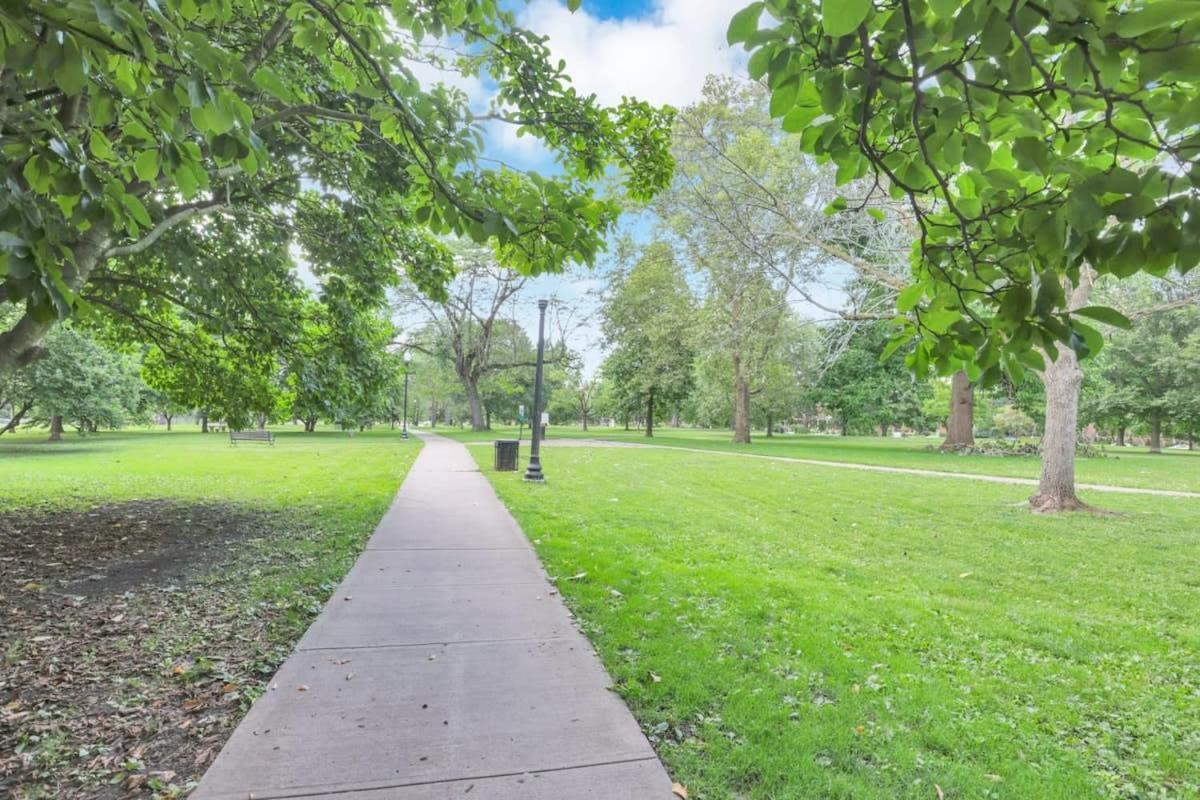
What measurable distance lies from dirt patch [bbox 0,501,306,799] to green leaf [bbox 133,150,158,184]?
243 cm

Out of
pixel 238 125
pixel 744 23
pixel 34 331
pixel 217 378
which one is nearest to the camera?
pixel 744 23

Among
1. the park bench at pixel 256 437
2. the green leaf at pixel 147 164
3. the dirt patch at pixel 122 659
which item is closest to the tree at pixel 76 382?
the park bench at pixel 256 437

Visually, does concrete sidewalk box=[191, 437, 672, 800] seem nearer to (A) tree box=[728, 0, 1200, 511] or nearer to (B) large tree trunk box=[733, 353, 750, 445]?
(A) tree box=[728, 0, 1200, 511]

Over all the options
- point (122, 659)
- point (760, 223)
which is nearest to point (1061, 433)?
point (760, 223)

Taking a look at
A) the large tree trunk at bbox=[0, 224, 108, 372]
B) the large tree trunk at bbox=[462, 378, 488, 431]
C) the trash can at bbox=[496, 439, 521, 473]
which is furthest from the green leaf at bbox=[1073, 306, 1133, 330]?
the large tree trunk at bbox=[462, 378, 488, 431]

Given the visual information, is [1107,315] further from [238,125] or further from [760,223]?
[760,223]

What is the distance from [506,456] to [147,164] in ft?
42.4

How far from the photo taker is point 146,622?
4316mm

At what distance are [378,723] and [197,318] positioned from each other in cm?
800

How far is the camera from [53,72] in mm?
1521

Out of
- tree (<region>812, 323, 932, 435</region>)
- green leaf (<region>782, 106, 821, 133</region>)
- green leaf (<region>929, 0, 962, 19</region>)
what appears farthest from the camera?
tree (<region>812, 323, 932, 435</region>)

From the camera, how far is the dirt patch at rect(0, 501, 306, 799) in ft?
8.55

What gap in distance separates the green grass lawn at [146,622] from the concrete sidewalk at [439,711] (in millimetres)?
271

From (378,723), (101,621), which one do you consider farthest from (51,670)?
(378,723)
